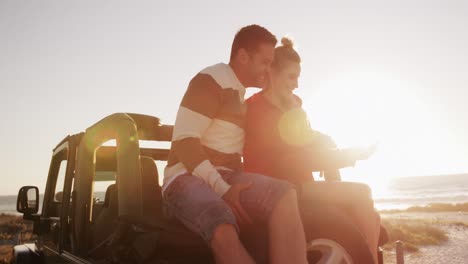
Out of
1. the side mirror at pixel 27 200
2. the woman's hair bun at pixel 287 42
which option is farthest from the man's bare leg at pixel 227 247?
the side mirror at pixel 27 200

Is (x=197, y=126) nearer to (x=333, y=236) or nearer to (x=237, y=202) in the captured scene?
(x=237, y=202)

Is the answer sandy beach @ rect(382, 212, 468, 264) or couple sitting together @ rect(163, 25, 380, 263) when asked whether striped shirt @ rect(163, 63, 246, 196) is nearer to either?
couple sitting together @ rect(163, 25, 380, 263)

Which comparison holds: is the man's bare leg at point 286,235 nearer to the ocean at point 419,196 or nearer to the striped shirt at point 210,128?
the striped shirt at point 210,128

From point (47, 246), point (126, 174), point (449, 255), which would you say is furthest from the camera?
point (449, 255)

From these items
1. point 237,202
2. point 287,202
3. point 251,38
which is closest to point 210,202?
point 237,202

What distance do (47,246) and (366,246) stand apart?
311cm

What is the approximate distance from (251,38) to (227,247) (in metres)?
1.40

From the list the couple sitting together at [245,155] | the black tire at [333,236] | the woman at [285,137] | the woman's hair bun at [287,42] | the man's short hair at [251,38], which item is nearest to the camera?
the couple sitting together at [245,155]

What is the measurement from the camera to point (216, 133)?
257 centimetres

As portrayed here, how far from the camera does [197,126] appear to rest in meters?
2.40

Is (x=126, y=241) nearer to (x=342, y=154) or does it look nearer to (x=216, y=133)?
(x=216, y=133)

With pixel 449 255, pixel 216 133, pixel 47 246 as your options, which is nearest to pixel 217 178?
pixel 216 133

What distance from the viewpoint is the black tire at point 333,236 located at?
239cm

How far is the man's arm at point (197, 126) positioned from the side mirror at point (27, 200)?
2.46 meters
